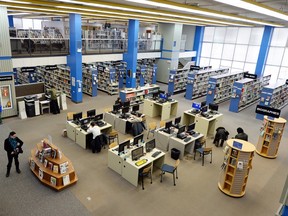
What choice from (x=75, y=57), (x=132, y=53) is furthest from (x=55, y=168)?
(x=132, y=53)

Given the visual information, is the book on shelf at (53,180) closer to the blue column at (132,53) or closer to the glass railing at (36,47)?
the glass railing at (36,47)

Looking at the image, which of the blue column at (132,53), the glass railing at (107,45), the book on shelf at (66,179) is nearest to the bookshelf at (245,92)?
the blue column at (132,53)

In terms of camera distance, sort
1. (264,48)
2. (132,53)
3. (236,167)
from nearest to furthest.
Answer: (236,167), (132,53), (264,48)

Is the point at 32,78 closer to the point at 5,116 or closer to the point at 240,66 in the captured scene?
the point at 5,116

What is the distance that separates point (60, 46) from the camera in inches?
649

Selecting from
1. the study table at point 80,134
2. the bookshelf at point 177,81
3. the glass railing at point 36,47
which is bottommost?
the study table at point 80,134

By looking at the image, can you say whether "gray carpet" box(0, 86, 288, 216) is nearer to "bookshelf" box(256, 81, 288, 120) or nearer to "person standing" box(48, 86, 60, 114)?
"person standing" box(48, 86, 60, 114)

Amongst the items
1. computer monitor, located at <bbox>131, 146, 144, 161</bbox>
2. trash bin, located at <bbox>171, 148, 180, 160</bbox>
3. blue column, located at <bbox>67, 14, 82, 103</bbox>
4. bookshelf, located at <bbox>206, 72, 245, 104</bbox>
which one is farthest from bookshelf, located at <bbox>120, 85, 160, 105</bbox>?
computer monitor, located at <bbox>131, 146, 144, 161</bbox>

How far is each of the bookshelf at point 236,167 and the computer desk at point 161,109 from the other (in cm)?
593

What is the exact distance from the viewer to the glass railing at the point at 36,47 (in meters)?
13.9

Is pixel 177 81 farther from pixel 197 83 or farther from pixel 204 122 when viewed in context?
pixel 204 122

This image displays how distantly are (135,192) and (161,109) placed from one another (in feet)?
23.0

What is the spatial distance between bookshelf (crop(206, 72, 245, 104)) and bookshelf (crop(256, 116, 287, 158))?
6348 mm

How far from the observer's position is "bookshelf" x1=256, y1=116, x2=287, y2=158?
9211 millimetres
